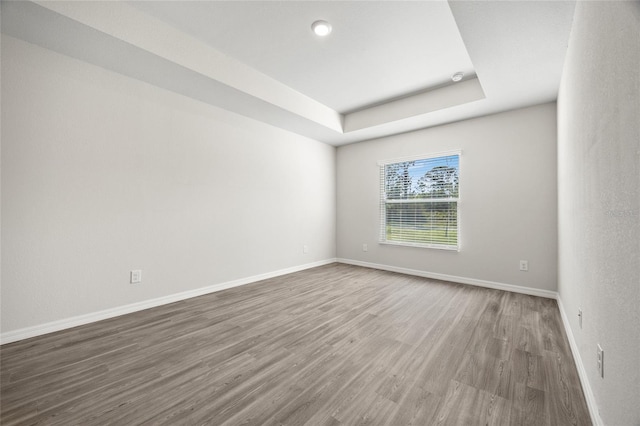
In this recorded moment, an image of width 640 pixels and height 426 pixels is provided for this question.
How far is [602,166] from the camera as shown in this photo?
121cm

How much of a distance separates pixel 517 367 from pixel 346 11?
3020 mm

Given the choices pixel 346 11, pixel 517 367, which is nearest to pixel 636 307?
pixel 517 367

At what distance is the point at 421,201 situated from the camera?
14.5 feet

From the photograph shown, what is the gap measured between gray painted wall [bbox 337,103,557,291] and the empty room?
1.1 inches

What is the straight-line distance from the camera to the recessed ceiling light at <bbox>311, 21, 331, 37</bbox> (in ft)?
7.77

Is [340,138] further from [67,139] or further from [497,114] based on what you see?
[67,139]

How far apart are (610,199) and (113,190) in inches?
145

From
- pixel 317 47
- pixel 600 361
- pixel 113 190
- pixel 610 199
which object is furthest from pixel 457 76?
pixel 113 190

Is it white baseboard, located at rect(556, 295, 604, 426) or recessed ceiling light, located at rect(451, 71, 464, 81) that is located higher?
recessed ceiling light, located at rect(451, 71, 464, 81)

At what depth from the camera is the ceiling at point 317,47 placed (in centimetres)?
202

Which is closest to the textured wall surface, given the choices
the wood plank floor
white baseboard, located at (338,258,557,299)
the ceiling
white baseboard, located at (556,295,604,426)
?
the ceiling

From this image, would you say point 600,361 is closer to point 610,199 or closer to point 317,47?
point 610,199

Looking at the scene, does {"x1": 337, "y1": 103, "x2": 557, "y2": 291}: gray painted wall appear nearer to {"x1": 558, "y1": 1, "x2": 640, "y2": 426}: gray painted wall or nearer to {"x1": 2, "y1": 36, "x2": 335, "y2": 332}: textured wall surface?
{"x1": 558, "y1": 1, "x2": 640, "y2": 426}: gray painted wall

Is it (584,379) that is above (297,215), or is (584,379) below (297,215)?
below
